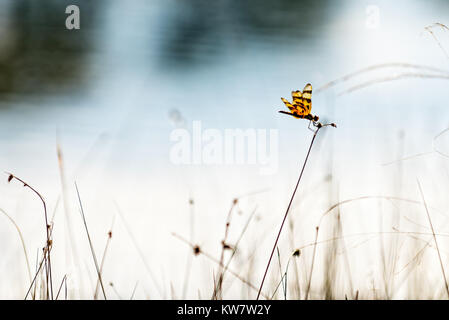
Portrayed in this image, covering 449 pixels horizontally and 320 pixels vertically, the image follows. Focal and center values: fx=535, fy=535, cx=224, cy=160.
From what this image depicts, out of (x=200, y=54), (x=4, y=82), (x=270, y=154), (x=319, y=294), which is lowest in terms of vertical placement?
(x=319, y=294)

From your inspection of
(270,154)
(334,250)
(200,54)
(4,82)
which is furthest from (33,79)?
(334,250)

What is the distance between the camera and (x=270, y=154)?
5.04 feet

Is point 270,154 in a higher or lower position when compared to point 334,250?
higher

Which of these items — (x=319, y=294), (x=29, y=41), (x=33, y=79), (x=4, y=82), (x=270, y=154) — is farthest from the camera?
(x=29, y=41)

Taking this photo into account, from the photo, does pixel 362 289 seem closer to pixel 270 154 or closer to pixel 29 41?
pixel 270 154
